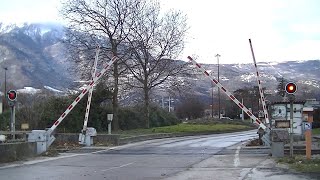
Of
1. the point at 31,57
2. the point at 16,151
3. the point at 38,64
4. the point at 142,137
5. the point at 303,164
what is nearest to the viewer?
the point at 303,164

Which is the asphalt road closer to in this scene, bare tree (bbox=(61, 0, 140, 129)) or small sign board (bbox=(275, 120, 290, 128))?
small sign board (bbox=(275, 120, 290, 128))

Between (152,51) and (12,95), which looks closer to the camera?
(12,95)

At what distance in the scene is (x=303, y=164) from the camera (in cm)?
1570

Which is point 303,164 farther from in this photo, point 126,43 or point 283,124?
point 126,43

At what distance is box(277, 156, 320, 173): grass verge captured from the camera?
47.3 ft

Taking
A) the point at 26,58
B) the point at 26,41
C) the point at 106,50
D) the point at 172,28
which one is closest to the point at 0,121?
the point at 106,50

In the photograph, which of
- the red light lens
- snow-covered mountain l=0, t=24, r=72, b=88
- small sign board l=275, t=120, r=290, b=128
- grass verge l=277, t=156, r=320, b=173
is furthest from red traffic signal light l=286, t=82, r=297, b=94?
snow-covered mountain l=0, t=24, r=72, b=88

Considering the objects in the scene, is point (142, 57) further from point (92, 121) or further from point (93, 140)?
point (93, 140)

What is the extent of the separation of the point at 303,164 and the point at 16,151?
38.0 feet

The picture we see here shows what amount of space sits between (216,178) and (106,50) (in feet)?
101

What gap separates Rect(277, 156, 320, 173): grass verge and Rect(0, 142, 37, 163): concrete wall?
1073cm

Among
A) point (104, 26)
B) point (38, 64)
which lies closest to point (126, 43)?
point (104, 26)

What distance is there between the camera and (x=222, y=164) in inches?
677

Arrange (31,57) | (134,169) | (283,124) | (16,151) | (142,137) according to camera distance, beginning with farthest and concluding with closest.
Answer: (31,57)
(142,137)
(16,151)
(283,124)
(134,169)
